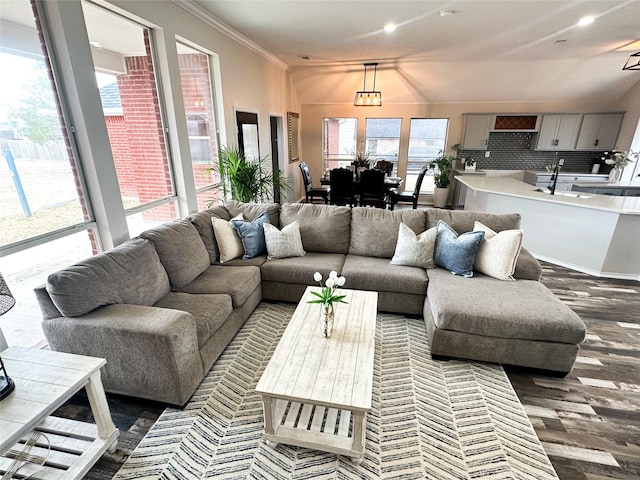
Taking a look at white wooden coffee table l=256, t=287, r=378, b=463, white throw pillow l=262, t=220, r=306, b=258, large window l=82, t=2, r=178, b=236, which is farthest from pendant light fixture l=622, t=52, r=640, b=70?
large window l=82, t=2, r=178, b=236

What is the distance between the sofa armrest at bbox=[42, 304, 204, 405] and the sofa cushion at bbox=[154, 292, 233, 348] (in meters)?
0.13

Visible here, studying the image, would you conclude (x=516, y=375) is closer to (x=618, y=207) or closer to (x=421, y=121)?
(x=618, y=207)

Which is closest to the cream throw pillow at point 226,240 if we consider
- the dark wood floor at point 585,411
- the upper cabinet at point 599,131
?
the dark wood floor at point 585,411

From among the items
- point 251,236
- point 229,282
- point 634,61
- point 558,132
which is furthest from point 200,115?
point 558,132

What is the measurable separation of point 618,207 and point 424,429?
349 centimetres

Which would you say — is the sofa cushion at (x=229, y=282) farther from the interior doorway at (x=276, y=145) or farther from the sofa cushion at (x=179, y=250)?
the interior doorway at (x=276, y=145)

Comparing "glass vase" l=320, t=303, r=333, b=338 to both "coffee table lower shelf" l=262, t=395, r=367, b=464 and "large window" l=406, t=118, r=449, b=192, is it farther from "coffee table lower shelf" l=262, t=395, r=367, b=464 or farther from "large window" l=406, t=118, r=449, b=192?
"large window" l=406, t=118, r=449, b=192

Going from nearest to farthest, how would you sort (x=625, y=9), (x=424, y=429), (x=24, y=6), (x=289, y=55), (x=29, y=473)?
(x=29, y=473) < (x=424, y=429) < (x=24, y=6) < (x=625, y=9) < (x=289, y=55)

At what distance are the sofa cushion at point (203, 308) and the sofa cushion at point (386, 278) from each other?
3.55 ft

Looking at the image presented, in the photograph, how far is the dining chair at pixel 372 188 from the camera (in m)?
5.16

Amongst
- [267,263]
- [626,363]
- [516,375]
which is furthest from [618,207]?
[267,263]

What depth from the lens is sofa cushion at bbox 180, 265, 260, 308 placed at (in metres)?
2.44

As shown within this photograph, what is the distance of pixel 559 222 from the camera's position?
389cm

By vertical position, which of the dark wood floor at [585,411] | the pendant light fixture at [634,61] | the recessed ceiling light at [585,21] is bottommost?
the dark wood floor at [585,411]
